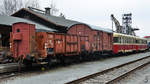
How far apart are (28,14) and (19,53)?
14.1 meters

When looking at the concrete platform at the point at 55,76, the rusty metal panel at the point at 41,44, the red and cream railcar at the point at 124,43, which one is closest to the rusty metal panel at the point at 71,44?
the concrete platform at the point at 55,76

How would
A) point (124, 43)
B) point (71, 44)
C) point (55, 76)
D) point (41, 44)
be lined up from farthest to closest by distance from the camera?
point (124, 43)
point (71, 44)
point (41, 44)
point (55, 76)

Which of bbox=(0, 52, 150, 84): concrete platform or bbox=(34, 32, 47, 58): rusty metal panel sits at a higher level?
bbox=(34, 32, 47, 58): rusty metal panel

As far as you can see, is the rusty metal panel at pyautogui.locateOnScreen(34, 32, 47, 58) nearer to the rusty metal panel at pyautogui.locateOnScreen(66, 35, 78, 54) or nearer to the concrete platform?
the concrete platform

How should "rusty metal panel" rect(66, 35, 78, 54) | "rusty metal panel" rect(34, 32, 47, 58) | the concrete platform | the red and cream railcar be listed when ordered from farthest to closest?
the red and cream railcar → "rusty metal panel" rect(66, 35, 78, 54) → "rusty metal panel" rect(34, 32, 47, 58) → the concrete platform

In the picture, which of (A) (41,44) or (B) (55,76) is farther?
(A) (41,44)

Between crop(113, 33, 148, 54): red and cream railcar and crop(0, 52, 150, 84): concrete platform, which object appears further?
crop(113, 33, 148, 54): red and cream railcar

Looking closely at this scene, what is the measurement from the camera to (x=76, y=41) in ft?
48.0

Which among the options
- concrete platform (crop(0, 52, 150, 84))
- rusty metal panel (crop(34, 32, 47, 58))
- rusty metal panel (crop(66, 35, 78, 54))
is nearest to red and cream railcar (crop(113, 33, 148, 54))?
rusty metal panel (crop(66, 35, 78, 54))

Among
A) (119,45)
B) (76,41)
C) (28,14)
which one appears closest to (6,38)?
(76,41)

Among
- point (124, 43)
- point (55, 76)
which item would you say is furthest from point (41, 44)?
→ point (124, 43)

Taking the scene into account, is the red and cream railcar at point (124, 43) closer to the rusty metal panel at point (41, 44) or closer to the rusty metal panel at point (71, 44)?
the rusty metal panel at point (71, 44)

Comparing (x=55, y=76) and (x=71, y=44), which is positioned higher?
(x=71, y=44)

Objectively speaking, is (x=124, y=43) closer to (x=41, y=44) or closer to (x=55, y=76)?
(x=41, y=44)
